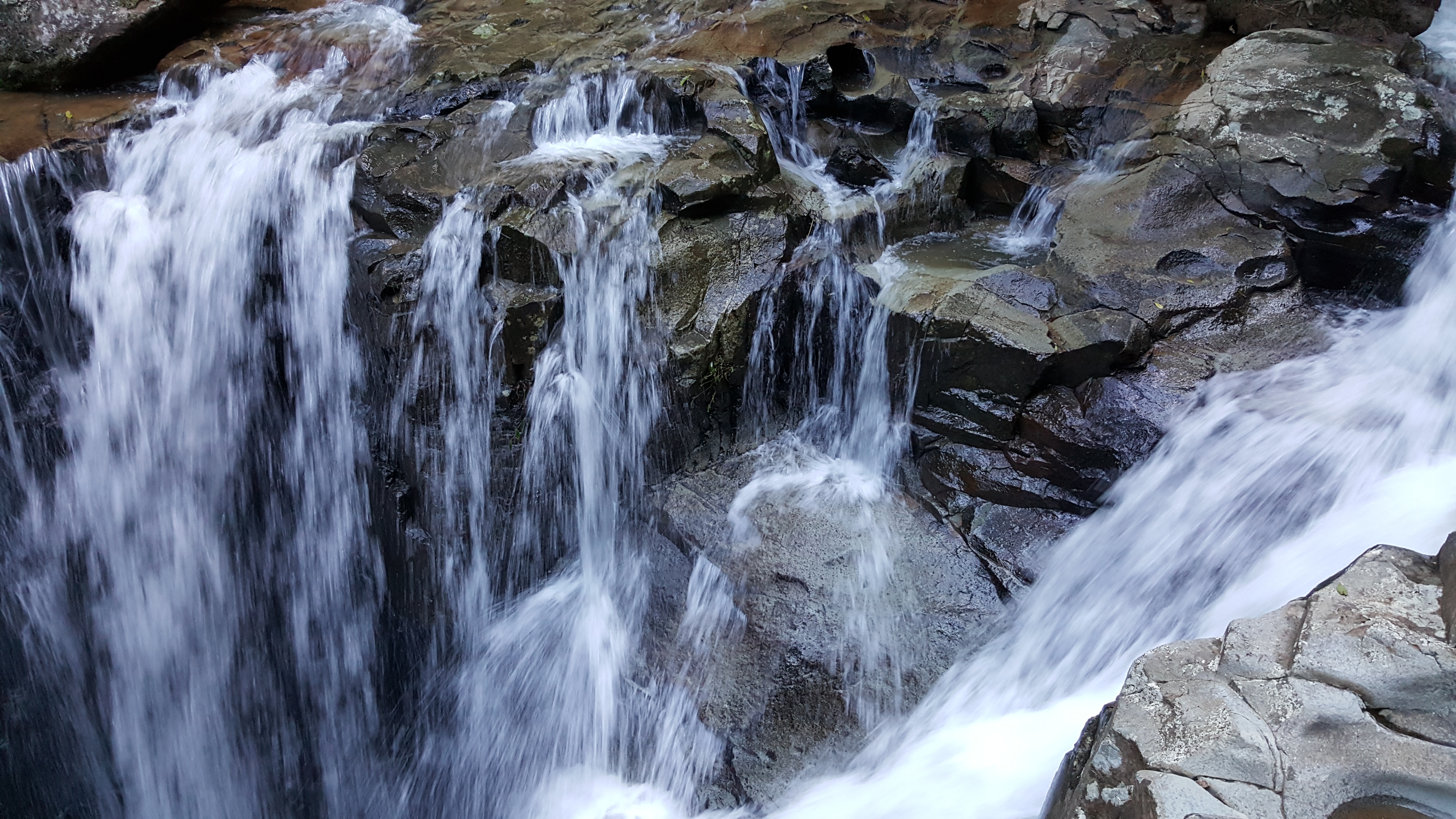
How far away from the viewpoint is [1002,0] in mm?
6586

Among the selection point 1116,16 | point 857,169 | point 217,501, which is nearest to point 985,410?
point 857,169

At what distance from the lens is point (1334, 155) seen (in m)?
4.50

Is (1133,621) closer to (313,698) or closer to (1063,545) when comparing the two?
(1063,545)

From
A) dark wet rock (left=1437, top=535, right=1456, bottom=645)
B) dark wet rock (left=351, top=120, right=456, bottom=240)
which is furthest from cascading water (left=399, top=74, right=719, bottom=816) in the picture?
dark wet rock (left=1437, top=535, right=1456, bottom=645)

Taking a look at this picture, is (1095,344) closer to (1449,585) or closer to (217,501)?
(1449,585)

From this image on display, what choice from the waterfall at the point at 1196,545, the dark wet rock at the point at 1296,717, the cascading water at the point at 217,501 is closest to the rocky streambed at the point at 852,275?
the waterfall at the point at 1196,545

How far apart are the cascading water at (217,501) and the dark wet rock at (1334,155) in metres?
4.93

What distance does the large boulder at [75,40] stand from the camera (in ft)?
20.2

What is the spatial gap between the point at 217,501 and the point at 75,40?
3680 mm

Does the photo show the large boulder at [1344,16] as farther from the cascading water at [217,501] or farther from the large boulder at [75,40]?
the large boulder at [75,40]

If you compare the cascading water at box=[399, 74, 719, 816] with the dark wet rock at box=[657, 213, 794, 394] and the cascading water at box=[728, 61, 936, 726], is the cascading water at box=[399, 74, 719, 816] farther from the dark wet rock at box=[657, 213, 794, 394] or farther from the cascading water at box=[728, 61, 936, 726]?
the cascading water at box=[728, 61, 936, 726]

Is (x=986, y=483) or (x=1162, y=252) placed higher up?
(x=1162, y=252)

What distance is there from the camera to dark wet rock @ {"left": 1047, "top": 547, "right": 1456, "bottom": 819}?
2.02 meters

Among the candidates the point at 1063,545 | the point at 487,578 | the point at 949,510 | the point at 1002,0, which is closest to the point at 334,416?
the point at 487,578
